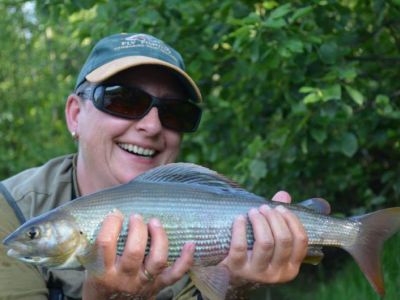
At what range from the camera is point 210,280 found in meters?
2.76

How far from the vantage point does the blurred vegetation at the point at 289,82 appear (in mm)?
4559

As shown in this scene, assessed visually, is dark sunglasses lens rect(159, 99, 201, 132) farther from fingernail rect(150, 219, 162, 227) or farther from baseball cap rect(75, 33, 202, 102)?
fingernail rect(150, 219, 162, 227)

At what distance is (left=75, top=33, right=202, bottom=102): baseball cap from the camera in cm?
335

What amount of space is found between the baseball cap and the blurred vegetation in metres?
0.91

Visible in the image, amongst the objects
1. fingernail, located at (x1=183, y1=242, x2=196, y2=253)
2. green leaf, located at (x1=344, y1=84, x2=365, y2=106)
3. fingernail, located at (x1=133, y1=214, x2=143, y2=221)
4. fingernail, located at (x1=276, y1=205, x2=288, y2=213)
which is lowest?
green leaf, located at (x1=344, y1=84, x2=365, y2=106)

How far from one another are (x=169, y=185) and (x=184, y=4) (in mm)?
2651

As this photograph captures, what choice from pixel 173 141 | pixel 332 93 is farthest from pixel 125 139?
pixel 332 93

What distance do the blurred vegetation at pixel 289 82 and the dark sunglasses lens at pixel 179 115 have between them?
0.96 metres

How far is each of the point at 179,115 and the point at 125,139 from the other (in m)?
0.29

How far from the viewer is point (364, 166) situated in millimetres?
6441

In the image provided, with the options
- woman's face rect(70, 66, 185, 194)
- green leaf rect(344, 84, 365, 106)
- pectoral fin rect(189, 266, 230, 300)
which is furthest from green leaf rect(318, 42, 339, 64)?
pectoral fin rect(189, 266, 230, 300)

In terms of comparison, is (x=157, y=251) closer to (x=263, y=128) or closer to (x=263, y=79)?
(x=263, y=79)

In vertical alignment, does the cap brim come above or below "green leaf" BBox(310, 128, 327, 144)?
above

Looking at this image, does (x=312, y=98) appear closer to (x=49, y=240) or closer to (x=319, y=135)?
(x=319, y=135)
